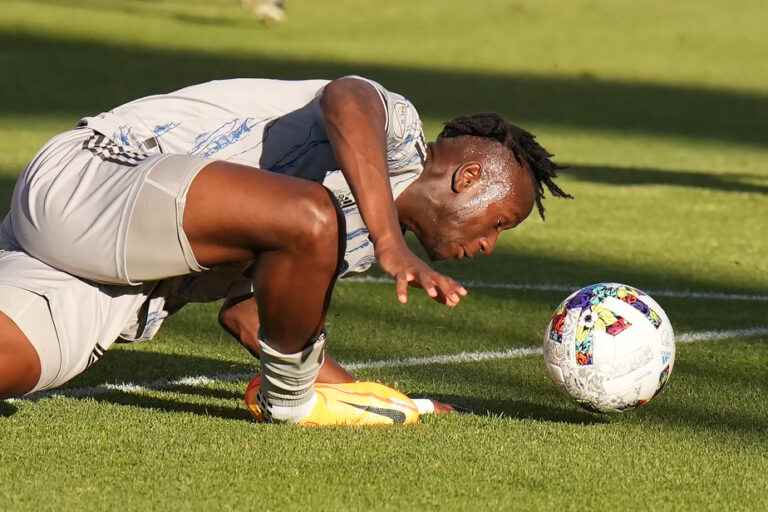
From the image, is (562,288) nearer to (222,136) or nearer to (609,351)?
(609,351)

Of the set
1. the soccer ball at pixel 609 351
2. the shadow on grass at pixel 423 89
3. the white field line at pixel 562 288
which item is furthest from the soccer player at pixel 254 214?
the shadow on grass at pixel 423 89

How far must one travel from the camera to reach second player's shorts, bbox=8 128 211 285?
4414 mm

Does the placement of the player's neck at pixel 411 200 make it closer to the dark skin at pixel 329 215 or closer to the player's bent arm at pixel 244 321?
the dark skin at pixel 329 215

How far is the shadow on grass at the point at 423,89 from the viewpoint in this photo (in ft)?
60.0

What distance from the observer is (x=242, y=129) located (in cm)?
478

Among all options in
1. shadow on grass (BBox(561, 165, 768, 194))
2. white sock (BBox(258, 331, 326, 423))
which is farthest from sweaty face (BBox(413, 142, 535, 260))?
shadow on grass (BBox(561, 165, 768, 194))

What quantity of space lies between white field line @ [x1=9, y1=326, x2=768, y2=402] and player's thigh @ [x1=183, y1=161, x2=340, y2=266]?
125 cm

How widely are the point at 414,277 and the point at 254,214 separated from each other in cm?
60

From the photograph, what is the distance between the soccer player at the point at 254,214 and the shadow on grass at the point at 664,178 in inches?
307

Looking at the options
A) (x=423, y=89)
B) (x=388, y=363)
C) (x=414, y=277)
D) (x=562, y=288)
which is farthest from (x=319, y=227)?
(x=423, y=89)

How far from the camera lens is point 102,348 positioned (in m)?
4.72

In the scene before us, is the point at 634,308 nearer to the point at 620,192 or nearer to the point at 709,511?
the point at 709,511

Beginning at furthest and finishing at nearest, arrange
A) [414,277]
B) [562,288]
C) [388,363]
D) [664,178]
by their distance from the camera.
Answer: [664,178] < [562,288] < [388,363] < [414,277]

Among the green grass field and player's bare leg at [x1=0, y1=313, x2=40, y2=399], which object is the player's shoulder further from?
player's bare leg at [x1=0, y1=313, x2=40, y2=399]
